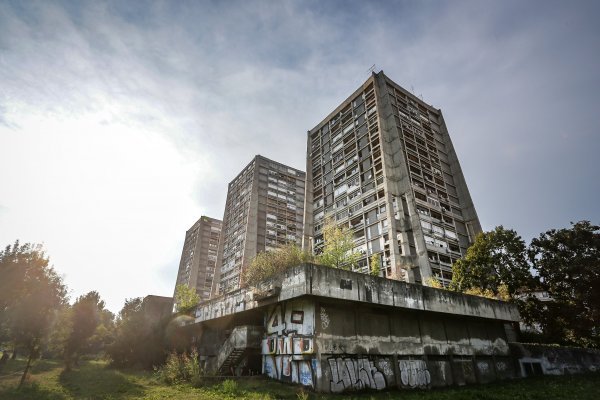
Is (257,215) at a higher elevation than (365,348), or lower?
higher

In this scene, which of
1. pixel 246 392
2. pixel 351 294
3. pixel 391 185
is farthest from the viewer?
pixel 391 185

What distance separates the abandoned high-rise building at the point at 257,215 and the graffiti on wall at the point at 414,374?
47.3m

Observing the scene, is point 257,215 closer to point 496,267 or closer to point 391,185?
point 391,185

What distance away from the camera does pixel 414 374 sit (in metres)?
17.0

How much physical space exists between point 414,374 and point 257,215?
5419cm

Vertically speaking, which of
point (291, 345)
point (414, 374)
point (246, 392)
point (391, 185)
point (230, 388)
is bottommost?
point (246, 392)

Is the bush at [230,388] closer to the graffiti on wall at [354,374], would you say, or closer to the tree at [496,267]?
the graffiti on wall at [354,374]

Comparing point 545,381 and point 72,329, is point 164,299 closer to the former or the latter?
point 72,329

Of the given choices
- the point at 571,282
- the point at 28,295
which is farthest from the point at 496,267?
the point at 28,295

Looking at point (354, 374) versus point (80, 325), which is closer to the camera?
point (354, 374)

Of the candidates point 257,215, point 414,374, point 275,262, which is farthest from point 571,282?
point 257,215

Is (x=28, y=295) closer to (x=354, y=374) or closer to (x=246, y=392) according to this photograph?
(x=246, y=392)

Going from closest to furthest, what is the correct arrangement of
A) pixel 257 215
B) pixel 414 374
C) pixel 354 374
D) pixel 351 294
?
pixel 354 374 → pixel 351 294 → pixel 414 374 → pixel 257 215

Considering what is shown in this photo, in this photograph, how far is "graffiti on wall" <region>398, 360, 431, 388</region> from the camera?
16.6 meters
